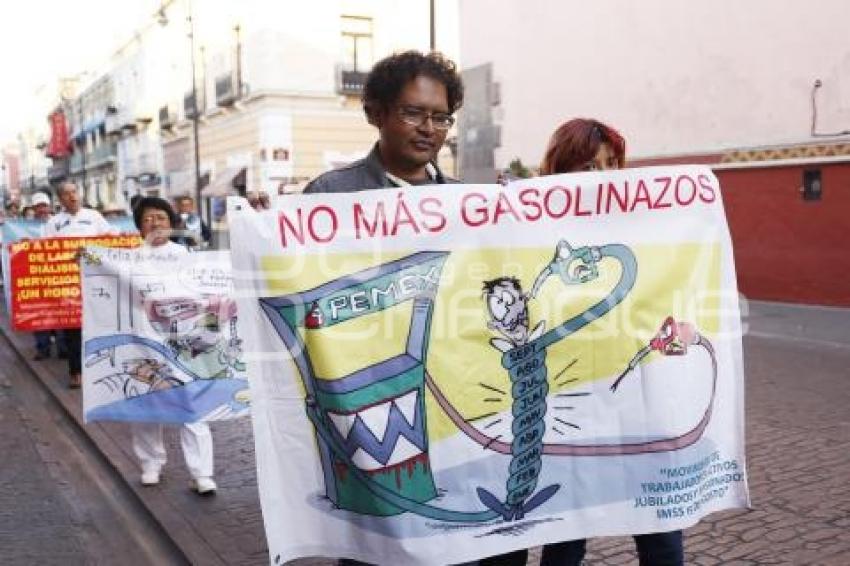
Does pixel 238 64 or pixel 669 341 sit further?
pixel 238 64

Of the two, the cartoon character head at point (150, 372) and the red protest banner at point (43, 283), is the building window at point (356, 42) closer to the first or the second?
the red protest banner at point (43, 283)

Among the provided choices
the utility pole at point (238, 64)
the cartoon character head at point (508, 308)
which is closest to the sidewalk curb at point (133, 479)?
the cartoon character head at point (508, 308)

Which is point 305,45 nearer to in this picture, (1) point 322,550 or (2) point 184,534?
(2) point 184,534

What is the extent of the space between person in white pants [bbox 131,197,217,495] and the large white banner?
8.29 feet

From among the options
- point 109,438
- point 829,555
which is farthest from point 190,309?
point 829,555

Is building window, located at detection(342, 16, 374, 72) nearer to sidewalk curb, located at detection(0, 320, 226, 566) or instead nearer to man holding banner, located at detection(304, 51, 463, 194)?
sidewalk curb, located at detection(0, 320, 226, 566)

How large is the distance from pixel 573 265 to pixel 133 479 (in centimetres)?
362

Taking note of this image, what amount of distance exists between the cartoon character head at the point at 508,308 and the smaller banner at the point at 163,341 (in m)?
2.57

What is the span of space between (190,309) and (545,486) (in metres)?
2.89

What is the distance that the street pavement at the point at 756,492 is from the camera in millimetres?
3803

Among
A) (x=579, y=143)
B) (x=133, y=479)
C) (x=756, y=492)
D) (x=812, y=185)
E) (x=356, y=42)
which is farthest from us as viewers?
(x=356, y=42)

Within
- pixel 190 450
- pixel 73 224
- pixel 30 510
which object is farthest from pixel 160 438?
pixel 73 224

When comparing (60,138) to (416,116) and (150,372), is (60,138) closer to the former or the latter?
(150,372)

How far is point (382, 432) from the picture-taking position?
2334mm
